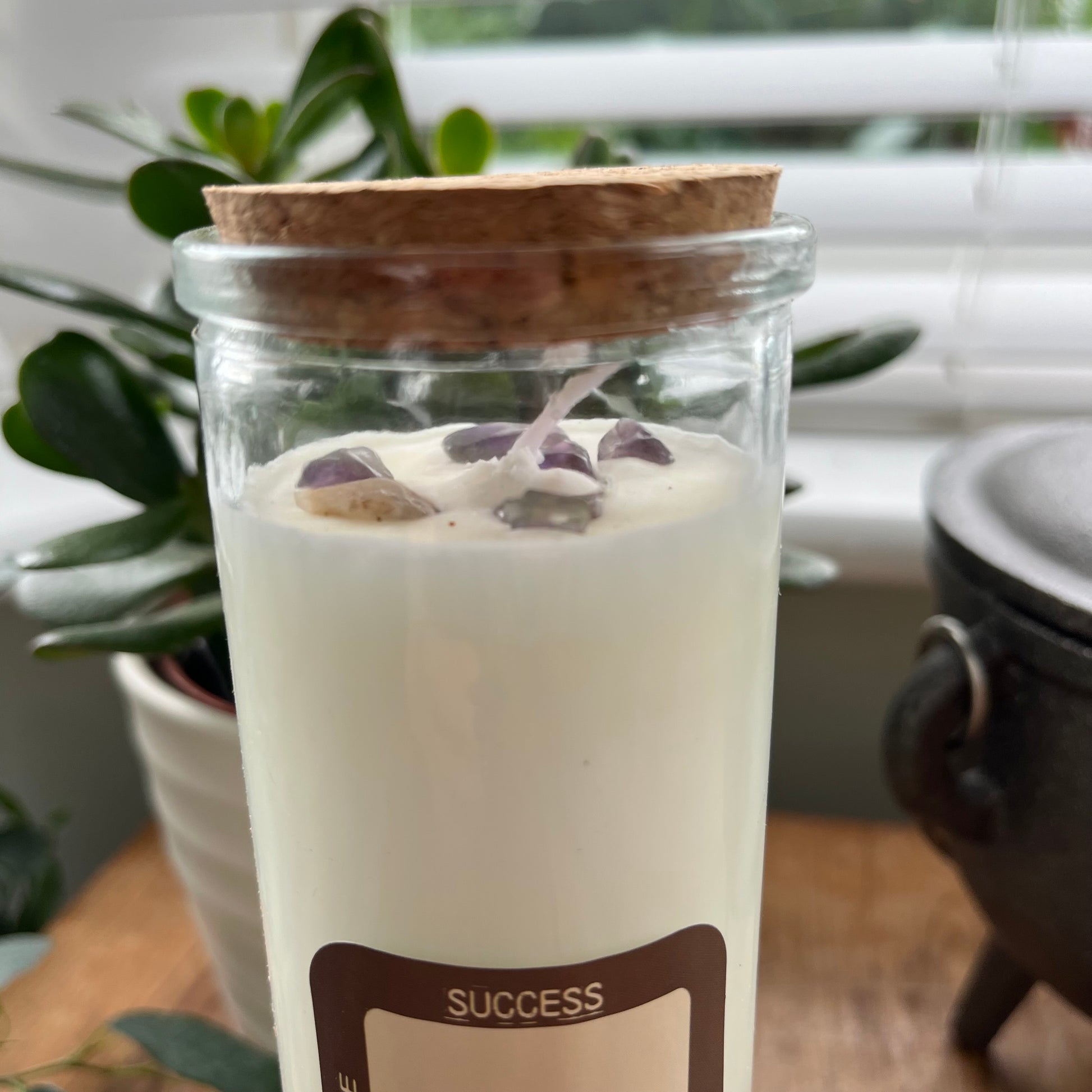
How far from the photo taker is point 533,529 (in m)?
0.25

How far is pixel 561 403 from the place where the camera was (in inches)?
10.5

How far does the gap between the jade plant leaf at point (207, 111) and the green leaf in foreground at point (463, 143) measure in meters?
0.10

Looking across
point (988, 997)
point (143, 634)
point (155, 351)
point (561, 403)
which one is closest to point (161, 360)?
point (155, 351)

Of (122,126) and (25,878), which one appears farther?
(25,878)

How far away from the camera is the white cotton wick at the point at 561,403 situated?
0.87ft

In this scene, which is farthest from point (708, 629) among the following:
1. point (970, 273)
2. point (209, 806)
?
point (970, 273)

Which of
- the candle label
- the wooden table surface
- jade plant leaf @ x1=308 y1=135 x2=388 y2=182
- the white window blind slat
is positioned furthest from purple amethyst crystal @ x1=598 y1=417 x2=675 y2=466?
the white window blind slat

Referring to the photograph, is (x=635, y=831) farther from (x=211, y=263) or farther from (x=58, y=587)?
(x=58, y=587)

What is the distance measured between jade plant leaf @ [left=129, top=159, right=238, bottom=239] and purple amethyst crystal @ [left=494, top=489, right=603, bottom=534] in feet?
0.62

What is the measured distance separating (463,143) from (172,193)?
0.37 feet

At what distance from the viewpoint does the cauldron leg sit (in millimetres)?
468

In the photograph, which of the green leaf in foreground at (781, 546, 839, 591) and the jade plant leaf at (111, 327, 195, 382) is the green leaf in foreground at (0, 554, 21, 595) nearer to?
the jade plant leaf at (111, 327, 195, 382)

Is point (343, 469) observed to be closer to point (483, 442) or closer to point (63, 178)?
point (483, 442)

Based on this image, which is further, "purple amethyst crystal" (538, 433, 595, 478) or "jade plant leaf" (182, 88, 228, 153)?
"jade plant leaf" (182, 88, 228, 153)
